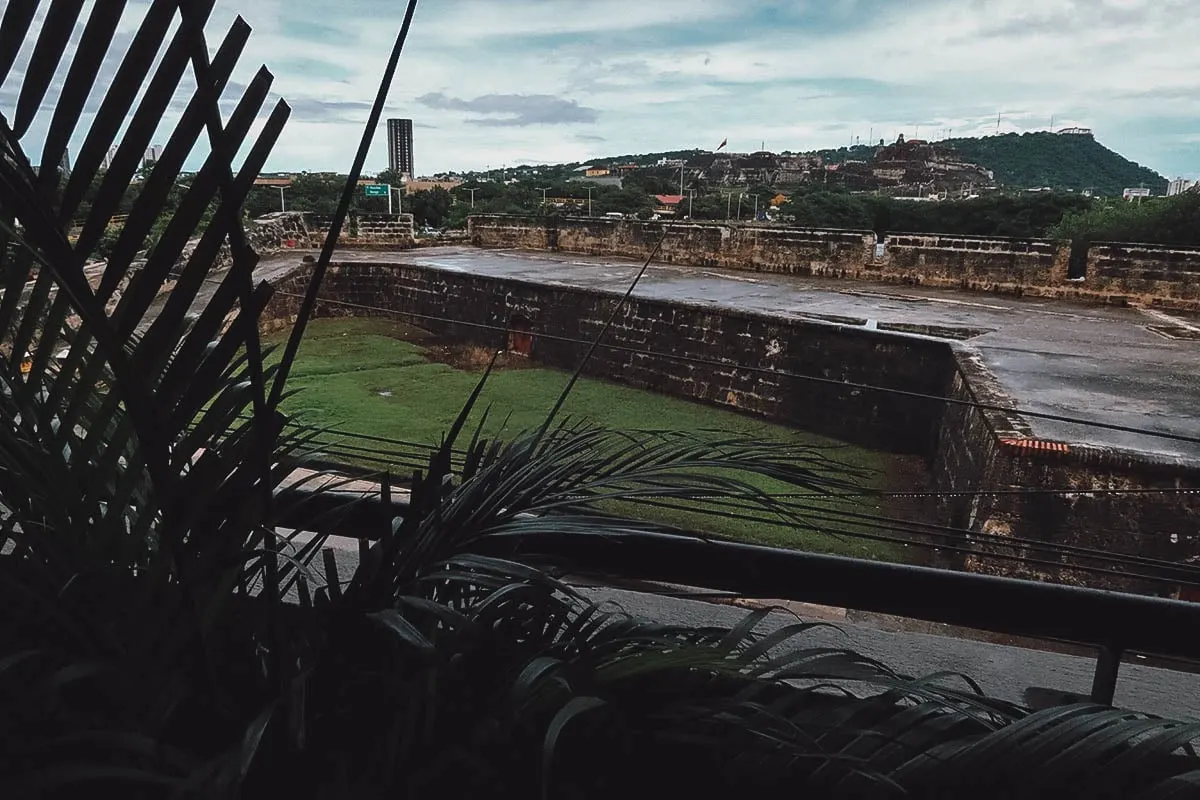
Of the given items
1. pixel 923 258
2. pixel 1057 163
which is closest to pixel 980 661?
pixel 923 258

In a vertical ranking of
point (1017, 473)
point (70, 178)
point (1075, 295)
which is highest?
point (70, 178)

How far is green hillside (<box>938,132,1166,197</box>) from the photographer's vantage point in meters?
24.2

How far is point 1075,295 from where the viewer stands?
8.04m

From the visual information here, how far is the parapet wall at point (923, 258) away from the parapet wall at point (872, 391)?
1.68 metres

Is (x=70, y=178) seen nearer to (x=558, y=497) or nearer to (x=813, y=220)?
(x=558, y=497)

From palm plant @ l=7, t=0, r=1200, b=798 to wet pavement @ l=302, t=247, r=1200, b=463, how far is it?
3.59 metres

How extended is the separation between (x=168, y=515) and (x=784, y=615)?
1.53 metres

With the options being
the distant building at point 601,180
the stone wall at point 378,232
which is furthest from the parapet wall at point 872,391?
the distant building at point 601,180

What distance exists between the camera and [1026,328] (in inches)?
259

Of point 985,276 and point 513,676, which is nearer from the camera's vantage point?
point 513,676

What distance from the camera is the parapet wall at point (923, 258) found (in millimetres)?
7672

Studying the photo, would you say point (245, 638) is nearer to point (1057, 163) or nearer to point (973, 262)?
point (973, 262)

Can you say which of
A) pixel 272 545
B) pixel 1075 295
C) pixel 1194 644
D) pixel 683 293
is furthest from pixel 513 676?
pixel 1075 295

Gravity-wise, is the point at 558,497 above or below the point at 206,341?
below
